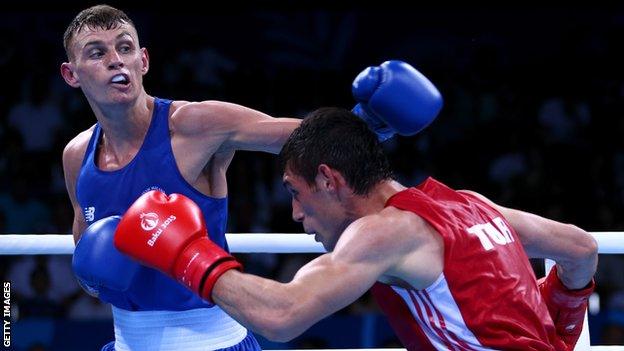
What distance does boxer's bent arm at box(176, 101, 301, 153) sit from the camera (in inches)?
112

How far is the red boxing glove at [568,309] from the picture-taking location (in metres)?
2.79

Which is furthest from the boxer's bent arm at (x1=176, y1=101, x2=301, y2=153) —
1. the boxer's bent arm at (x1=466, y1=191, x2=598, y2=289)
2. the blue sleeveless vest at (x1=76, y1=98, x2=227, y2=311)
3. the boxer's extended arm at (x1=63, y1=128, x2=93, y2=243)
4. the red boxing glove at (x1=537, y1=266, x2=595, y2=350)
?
the red boxing glove at (x1=537, y1=266, x2=595, y2=350)

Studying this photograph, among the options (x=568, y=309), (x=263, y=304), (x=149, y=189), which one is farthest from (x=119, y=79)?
(x=568, y=309)

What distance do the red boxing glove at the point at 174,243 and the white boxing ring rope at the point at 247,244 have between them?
71cm

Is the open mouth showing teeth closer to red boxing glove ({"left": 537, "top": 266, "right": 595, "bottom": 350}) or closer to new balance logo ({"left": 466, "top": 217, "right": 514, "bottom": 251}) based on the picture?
new balance logo ({"left": 466, "top": 217, "right": 514, "bottom": 251})

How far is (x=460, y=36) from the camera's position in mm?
7551

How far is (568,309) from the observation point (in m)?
2.81

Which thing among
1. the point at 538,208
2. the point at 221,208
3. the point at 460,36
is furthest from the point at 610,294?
Result: the point at 221,208

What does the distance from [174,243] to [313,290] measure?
0.37 meters

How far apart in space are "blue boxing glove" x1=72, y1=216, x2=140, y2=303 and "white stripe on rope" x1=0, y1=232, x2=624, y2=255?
50 cm

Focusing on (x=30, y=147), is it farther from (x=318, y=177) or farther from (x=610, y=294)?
(x=318, y=177)

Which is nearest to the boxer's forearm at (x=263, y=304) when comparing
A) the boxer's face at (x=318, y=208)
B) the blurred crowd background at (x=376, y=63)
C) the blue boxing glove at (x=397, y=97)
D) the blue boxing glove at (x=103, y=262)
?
the boxer's face at (x=318, y=208)

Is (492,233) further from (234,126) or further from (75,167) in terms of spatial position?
(75,167)

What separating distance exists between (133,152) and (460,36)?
507 centimetres
